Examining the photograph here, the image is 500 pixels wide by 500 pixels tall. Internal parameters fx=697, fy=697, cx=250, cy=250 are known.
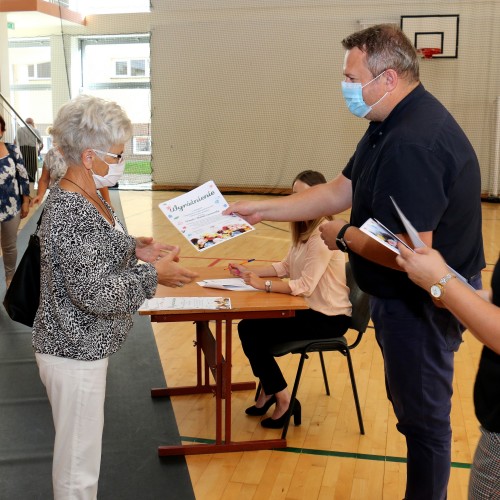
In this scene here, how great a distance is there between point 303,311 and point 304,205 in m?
0.89

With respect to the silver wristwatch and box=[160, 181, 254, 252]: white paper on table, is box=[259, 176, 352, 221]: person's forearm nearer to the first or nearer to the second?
box=[160, 181, 254, 252]: white paper on table

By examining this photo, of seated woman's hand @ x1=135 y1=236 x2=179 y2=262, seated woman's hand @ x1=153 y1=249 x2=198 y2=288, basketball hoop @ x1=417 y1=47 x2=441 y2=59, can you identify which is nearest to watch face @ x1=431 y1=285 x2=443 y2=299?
seated woman's hand @ x1=153 y1=249 x2=198 y2=288

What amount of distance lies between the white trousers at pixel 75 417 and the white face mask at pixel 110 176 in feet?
1.94

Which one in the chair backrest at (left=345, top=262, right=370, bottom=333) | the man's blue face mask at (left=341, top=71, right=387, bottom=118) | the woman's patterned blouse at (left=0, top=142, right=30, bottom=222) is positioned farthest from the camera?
the woman's patterned blouse at (left=0, top=142, right=30, bottom=222)

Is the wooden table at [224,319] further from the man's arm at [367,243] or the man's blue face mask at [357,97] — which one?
the man's blue face mask at [357,97]

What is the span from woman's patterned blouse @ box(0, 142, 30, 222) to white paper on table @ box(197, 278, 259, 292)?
8.46ft

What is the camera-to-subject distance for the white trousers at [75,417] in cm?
225

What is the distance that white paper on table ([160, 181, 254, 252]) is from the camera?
2848mm

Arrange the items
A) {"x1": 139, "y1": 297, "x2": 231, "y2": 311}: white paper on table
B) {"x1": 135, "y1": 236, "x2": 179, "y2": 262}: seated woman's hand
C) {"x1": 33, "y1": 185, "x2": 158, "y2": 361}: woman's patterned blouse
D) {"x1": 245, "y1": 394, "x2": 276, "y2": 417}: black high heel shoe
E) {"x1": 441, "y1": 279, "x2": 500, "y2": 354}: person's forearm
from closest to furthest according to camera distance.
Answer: {"x1": 441, "y1": 279, "x2": 500, "y2": 354}: person's forearm
{"x1": 33, "y1": 185, "x2": 158, "y2": 361}: woman's patterned blouse
{"x1": 135, "y1": 236, "x2": 179, "y2": 262}: seated woman's hand
{"x1": 139, "y1": 297, "x2": 231, "y2": 311}: white paper on table
{"x1": 245, "y1": 394, "x2": 276, "y2": 417}: black high heel shoe

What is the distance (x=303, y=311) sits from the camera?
3.71 m

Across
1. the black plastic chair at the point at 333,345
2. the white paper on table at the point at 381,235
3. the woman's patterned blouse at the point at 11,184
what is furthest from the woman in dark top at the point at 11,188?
the white paper on table at the point at 381,235

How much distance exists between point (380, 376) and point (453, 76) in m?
10.3

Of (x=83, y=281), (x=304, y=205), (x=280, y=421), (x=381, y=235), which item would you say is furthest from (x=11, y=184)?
(x=381, y=235)

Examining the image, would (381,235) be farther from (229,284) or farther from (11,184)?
(11,184)
